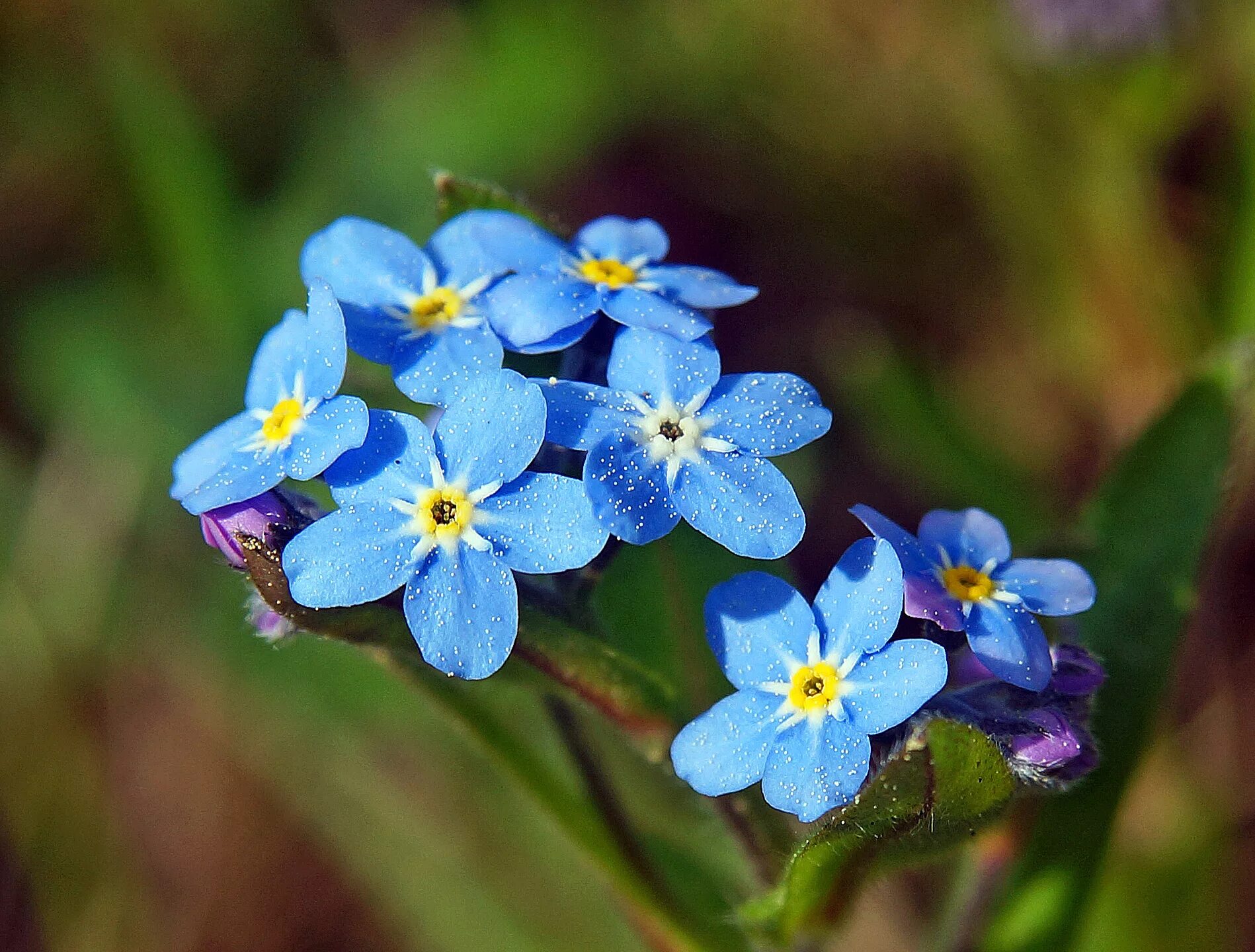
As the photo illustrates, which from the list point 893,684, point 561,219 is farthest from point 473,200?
point 561,219

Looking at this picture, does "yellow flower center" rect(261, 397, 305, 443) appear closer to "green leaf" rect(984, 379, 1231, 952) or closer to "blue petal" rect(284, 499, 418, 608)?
"blue petal" rect(284, 499, 418, 608)

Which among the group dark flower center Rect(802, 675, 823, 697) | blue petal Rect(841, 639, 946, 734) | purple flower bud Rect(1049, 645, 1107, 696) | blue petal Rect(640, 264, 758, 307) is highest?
blue petal Rect(640, 264, 758, 307)

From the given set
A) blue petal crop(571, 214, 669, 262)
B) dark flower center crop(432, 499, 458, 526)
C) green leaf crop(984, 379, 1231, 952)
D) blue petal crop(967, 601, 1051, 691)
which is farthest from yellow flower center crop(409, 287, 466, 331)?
green leaf crop(984, 379, 1231, 952)

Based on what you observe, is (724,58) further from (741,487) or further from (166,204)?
(741,487)

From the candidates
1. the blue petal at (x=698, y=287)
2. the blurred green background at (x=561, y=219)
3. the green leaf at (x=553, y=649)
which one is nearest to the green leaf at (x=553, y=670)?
the green leaf at (x=553, y=649)

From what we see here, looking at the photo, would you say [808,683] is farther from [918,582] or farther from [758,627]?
[918,582]

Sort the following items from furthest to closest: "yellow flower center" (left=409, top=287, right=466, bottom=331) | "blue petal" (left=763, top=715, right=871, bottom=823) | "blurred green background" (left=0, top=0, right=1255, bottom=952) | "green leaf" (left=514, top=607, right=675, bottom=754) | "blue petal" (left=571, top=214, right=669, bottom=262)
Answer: "blurred green background" (left=0, top=0, right=1255, bottom=952), "blue petal" (left=571, top=214, right=669, bottom=262), "yellow flower center" (left=409, top=287, right=466, bottom=331), "green leaf" (left=514, top=607, right=675, bottom=754), "blue petal" (left=763, top=715, right=871, bottom=823)
